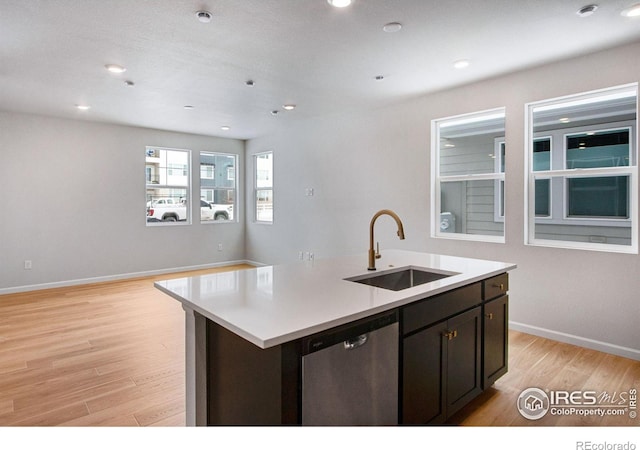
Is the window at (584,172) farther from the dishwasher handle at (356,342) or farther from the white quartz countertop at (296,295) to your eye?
the dishwasher handle at (356,342)

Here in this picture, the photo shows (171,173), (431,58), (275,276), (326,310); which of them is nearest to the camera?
(326,310)

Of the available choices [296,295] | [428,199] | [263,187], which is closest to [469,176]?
[428,199]

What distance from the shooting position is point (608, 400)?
2471mm

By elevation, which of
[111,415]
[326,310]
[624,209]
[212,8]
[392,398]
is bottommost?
[111,415]

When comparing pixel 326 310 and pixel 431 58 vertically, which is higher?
pixel 431 58

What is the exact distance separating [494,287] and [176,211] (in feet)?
19.0

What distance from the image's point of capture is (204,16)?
256 cm

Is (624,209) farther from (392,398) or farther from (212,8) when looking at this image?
(212,8)

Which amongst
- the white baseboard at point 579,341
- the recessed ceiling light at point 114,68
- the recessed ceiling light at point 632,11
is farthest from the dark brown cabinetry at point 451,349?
the recessed ceiling light at point 114,68

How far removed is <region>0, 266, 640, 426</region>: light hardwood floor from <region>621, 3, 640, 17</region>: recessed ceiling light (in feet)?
8.14

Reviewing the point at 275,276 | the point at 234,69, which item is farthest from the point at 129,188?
the point at 275,276

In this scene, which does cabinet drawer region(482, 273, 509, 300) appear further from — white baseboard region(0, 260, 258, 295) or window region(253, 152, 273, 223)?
white baseboard region(0, 260, 258, 295)

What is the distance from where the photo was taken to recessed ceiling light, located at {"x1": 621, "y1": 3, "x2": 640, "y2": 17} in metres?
2.47
